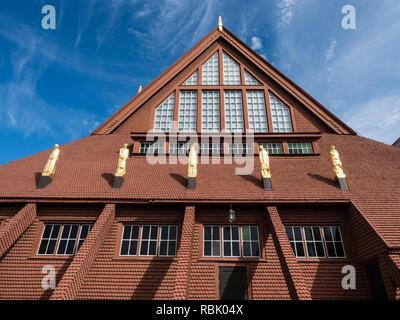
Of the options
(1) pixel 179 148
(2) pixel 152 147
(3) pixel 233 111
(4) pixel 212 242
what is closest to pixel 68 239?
(4) pixel 212 242

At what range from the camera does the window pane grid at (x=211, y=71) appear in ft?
68.0

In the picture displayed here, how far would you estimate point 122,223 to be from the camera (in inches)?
494

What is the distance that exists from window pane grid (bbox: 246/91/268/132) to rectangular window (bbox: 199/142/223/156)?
307 cm

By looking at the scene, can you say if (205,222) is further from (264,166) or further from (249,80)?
(249,80)

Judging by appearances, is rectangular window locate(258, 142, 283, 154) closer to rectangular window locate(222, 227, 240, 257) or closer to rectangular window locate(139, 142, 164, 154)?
rectangular window locate(222, 227, 240, 257)

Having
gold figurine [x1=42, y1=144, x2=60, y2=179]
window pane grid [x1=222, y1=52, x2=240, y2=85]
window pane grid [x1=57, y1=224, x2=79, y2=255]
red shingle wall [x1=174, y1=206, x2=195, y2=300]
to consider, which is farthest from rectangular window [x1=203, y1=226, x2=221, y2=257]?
window pane grid [x1=222, y1=52, x2=240, y2=85]

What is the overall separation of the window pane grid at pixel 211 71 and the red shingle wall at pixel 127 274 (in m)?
12.7

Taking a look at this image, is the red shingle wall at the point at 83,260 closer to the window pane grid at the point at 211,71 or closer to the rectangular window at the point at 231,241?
the rectangular window at the point at 231,241

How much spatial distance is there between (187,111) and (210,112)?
1.80 m

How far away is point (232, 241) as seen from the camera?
39.6ft

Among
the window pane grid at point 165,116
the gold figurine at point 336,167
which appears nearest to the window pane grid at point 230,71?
the window pane grid at point 165,116

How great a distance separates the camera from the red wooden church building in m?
10.6

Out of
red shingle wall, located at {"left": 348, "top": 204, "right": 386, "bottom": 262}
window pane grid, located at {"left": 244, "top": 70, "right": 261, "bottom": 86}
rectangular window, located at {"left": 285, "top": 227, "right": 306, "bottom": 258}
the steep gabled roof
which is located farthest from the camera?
window pane grid, located at {"left": 244, "top": 70, "right": 261, "bottom": 86}
